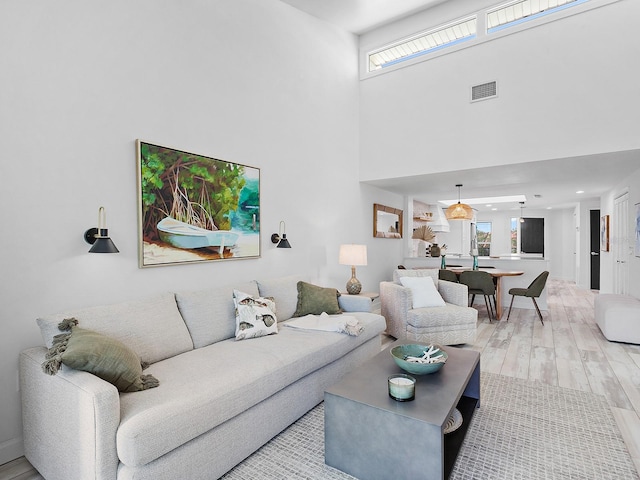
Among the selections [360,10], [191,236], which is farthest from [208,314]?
[360,10]

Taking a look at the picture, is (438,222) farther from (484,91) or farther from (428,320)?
(428,320)

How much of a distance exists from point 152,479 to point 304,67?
430 centimetres

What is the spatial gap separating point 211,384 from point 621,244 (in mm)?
6786

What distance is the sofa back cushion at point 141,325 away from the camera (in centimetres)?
204

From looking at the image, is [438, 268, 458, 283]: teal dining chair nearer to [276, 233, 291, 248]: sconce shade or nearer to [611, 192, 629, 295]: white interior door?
[611, 192, 629, 295]: white interior door

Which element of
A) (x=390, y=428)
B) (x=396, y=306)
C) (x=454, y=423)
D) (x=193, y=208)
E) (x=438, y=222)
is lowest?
(x=454, y=423)

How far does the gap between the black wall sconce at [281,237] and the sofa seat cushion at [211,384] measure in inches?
45.8

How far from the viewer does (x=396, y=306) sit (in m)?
4.12

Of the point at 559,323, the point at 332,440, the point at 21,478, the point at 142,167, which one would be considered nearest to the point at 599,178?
the point at 559,323

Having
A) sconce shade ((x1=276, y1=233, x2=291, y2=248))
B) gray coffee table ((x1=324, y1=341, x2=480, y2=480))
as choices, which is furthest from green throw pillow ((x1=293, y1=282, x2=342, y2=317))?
gray coffee table ((x1=324, y1=341, x2=480, y2=480))

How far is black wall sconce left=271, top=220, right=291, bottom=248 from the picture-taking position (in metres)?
3.86

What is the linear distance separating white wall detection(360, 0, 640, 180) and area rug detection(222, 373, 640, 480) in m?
2.84

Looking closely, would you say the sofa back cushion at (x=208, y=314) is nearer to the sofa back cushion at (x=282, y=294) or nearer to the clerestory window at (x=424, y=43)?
the sofa back cushion at (x=282, y=294)

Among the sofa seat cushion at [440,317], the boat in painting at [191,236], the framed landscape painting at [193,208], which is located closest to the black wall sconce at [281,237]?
the framed landscape painting at [193,208]
